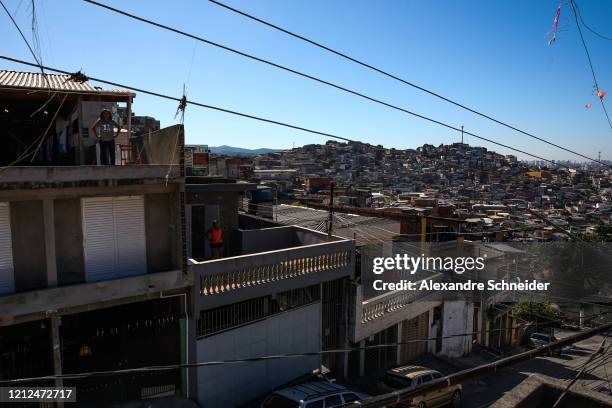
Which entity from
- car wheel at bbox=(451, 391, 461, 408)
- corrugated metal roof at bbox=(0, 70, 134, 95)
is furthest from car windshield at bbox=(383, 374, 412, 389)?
corrugated metal roof at bbox=(0, 70, 134, 95)

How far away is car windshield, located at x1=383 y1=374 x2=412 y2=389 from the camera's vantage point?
1180cm

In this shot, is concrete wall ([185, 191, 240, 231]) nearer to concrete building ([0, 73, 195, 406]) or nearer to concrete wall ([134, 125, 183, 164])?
concrete wall ([134, 125, 183, 164])

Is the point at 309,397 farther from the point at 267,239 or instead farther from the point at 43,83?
the point at 43,83

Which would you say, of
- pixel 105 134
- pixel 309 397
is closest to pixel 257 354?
pixel 309 397

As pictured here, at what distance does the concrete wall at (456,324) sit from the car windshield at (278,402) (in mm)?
8813

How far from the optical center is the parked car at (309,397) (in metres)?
9.08

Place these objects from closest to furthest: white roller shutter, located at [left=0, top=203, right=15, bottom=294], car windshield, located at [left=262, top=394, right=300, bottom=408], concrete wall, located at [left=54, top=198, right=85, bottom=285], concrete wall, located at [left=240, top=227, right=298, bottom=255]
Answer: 1. white roller shutter, located at [left=0, top=203, right=15, bottom=294]
2. concrete wall, located at [left=54, top=198, right=85, bottom=285]
3. car windshield, located at [left=262, top=394, right=300, bottom=408]
4. concrete wall, located at [left=240, top=227, right=298, bottom=255]

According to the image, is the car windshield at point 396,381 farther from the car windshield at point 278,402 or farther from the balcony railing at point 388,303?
the car windshield at point 278,402

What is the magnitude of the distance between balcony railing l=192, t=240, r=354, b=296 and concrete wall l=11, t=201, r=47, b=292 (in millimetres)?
2769

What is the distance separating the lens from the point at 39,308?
7.73 meters

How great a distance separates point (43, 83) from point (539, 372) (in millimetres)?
20152

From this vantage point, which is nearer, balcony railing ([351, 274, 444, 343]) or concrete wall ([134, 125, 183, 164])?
concrete wall ([134, 125, 183, 164])

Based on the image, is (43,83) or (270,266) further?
(270,266)

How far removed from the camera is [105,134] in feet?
30.9
